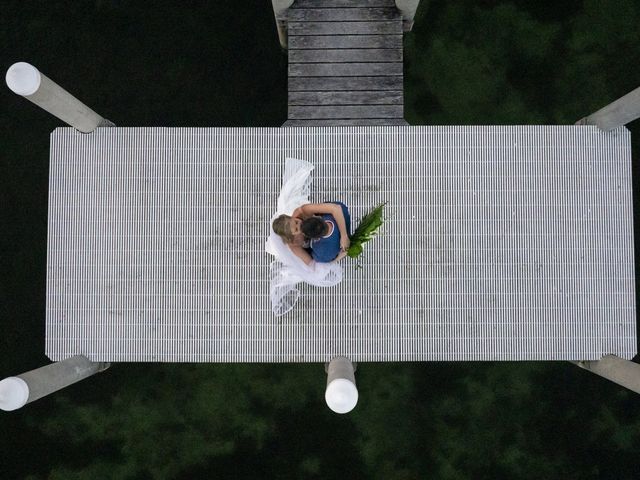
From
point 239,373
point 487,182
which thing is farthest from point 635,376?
point 239,373

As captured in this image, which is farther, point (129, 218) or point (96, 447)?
point (96, 447)

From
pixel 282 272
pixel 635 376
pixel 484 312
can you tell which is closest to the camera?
pixel 635 376

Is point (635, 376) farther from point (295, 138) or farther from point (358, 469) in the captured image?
point (295, 138)
